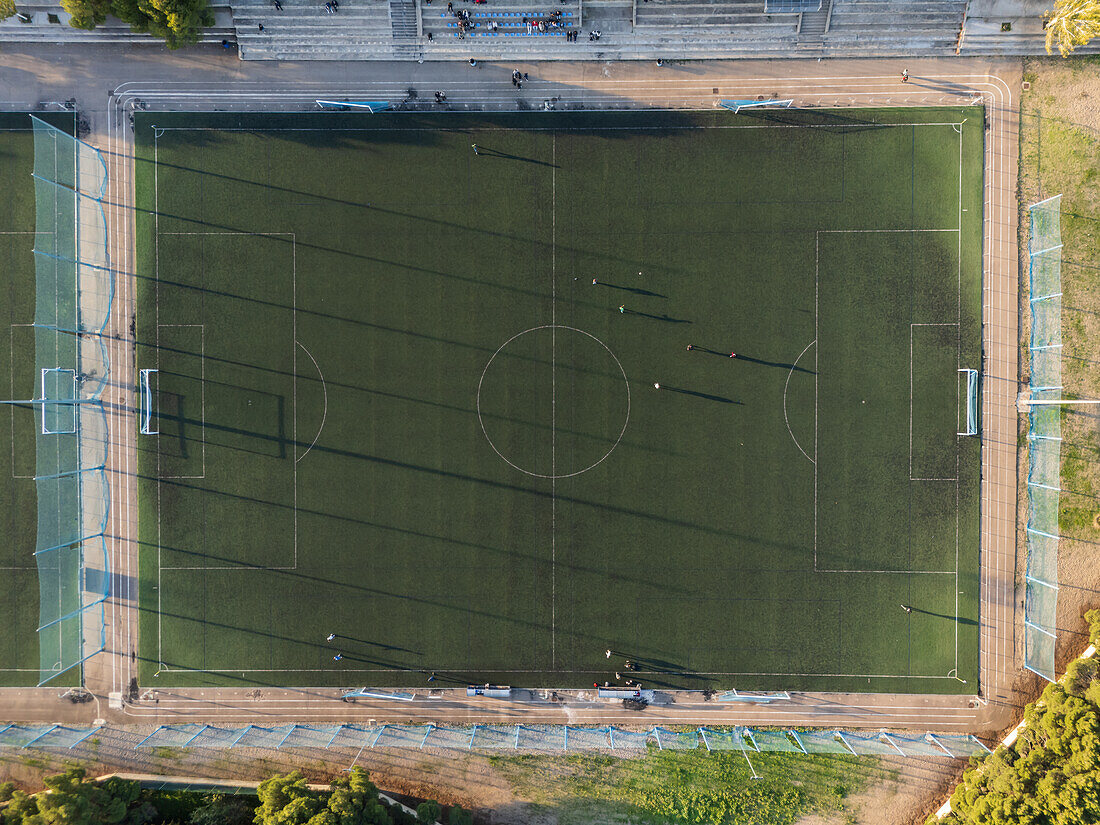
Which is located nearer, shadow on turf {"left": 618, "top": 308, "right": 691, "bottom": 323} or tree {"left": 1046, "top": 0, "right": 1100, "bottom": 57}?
tree {"left": 1046, "top": 0, "right": 1100, "bottom": 57}

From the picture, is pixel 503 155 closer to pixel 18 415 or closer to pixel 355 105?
pixel 355 105

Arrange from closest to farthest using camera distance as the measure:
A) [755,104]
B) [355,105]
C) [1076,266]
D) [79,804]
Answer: [79,804]
[755,104]
[355,105]
[1076,266]

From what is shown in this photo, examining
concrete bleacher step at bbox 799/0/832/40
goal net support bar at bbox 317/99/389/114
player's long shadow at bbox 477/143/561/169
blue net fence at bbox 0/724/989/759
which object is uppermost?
concrete bleacher step at bbox 799/0/832/40

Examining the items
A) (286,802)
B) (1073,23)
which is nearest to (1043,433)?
(1073,23)

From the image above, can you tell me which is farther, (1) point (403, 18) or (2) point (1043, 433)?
(2) point (1043, 433)

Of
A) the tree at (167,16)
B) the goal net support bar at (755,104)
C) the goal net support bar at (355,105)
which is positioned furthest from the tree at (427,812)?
the tree at (167,16)

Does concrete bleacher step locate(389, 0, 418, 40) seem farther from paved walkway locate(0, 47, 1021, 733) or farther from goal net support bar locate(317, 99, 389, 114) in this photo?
goal net support bar locate(317, 99, 389, 114)

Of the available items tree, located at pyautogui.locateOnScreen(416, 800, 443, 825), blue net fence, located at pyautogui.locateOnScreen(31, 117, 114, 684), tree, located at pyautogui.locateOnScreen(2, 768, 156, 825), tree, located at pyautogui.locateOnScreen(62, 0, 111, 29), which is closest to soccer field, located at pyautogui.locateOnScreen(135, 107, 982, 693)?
blue net fence, located at pyautogui.locateOnScreen(31, 117, 114, 684)
